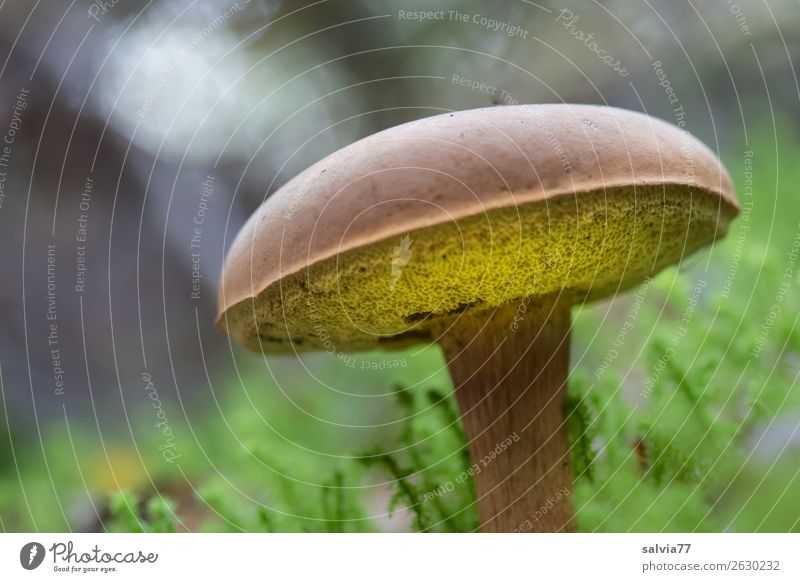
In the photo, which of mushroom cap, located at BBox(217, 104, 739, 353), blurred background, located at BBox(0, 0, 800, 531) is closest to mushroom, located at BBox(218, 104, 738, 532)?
mushroom cap, located at BBox(217, 104, 739, 353)

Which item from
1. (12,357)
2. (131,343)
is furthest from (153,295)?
(12,357)

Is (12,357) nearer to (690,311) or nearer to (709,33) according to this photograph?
(690,311)

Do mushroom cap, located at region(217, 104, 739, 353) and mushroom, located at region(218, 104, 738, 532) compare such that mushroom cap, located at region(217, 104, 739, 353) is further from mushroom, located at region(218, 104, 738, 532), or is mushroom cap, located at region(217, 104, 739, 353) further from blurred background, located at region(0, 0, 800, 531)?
blurred background, located at region(0, 0, 800, 531)

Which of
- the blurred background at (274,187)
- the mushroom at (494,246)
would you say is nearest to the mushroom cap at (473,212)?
the mushroom at (494,246)

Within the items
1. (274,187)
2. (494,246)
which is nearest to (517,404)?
(494,246)

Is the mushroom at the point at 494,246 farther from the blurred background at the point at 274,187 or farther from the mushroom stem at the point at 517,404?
the blurred background at the point at 274,187
